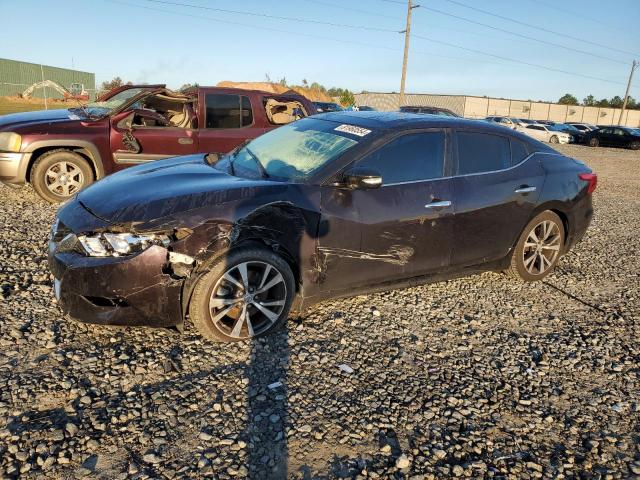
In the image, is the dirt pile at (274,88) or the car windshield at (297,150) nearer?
the car windshield at (297,150)

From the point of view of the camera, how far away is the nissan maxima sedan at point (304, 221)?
2965 millimetres

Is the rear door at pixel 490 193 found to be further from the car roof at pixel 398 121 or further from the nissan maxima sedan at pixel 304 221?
the car roof at pixel 398 121

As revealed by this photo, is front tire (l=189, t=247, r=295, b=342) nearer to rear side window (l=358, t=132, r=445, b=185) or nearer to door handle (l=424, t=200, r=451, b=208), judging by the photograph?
rear side window (l=358, t=132, r=445, b=185)

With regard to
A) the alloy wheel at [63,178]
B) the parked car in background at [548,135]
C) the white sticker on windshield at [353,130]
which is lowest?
the alloy wheel at [63,178]

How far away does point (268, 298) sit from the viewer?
3354 millimetres

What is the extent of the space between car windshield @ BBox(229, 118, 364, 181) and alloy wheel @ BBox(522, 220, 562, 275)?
2.12 metres

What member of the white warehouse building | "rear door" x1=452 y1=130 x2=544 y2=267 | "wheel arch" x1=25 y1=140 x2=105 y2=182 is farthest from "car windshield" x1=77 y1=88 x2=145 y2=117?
the white warehouse building

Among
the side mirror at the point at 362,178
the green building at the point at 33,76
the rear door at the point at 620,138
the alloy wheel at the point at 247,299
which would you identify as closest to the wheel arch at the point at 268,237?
the alloy wheel at the point at 247,299

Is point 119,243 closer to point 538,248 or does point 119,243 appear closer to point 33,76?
point 538,248

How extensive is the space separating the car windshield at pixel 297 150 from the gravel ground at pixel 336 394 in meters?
1.21

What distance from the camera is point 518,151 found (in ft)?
14.5

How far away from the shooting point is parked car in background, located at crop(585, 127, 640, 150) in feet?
94.5

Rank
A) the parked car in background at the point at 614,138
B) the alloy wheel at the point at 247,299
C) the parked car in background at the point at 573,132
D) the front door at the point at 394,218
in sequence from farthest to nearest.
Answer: the parked car in background at the point at 573,132, the parked car in background at the point at 614,138, the front door at the point at 394,218, the alloy wheel at the point at 247,299

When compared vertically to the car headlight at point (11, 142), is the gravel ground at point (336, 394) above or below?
below
